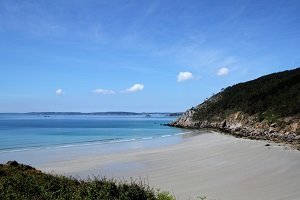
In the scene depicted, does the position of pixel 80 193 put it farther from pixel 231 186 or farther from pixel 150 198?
pixel 231 186

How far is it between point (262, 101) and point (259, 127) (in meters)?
10.7

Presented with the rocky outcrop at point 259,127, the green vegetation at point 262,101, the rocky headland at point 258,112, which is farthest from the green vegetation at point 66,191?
the green vegetation at point 262,101

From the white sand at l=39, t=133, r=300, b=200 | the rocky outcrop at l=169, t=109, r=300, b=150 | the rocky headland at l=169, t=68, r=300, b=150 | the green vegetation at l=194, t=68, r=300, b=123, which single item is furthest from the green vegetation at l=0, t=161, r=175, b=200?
the green vegetation at l=194, t=68, r=300, b=123

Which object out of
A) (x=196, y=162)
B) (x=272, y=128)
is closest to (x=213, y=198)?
(x=196, y=162)

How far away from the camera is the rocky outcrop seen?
51.1 m

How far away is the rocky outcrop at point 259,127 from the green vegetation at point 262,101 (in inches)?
49.2

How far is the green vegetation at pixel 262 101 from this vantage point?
204 ft

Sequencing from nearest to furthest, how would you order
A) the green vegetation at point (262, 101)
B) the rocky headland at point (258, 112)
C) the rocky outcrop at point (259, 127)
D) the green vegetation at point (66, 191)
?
1. the green vegetation at point (66, 191)
2. the rocky outcrop at point (259, 127)
3. the rocky headland at point (258, 112)
4. the green vegetation at point (262, 101)

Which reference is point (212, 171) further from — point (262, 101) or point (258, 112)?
point (262, 101)

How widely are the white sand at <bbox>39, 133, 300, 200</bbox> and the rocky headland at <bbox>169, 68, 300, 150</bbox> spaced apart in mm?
10008

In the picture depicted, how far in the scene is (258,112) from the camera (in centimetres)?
6781

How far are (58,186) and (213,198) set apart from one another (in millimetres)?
8591

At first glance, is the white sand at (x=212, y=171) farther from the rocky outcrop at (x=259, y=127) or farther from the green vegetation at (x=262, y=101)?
the green vegetation at (x=262, y=101)

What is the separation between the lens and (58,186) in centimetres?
1153
